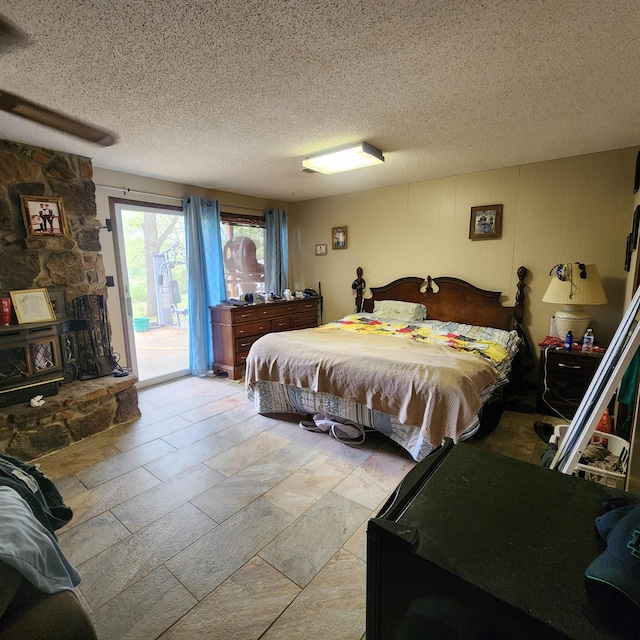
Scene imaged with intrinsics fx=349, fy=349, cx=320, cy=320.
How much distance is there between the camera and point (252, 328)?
444 cm

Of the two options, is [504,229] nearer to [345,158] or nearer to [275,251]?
[345,158]

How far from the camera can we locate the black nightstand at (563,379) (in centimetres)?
290

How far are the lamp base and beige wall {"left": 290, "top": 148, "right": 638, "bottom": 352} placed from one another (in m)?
0.33

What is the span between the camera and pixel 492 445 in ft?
8.74

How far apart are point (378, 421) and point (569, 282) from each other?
80.2 inches

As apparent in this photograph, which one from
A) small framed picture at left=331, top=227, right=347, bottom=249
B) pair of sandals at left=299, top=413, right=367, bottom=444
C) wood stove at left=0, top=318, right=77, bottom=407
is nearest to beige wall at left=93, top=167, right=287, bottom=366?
wood stove at left=0, top=318, right=77, bottom=407

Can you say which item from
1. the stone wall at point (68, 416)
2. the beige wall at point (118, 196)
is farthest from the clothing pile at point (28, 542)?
the beige wall at point (118, 196)

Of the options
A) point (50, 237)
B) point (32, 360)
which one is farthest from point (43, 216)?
point (32, 360)

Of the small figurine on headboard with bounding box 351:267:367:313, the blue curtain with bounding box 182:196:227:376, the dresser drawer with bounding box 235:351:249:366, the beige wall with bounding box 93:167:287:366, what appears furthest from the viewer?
the small figurine on headboard with bounding box 351:267:367:313

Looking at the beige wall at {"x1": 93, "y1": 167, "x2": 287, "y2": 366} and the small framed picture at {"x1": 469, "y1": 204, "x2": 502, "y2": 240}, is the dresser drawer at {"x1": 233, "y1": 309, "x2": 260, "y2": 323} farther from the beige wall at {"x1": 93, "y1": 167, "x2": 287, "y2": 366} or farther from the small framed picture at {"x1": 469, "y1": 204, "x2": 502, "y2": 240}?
the small framed picture at {"x1": 469, "y1": 204, "x2": 502, "y2": 240}

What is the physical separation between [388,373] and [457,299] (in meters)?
2.01

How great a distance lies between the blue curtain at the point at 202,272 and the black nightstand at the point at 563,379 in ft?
12.1

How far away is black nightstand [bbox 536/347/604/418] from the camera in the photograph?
2900 mm

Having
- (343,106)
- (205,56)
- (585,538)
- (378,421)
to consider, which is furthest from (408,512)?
(343,106)
